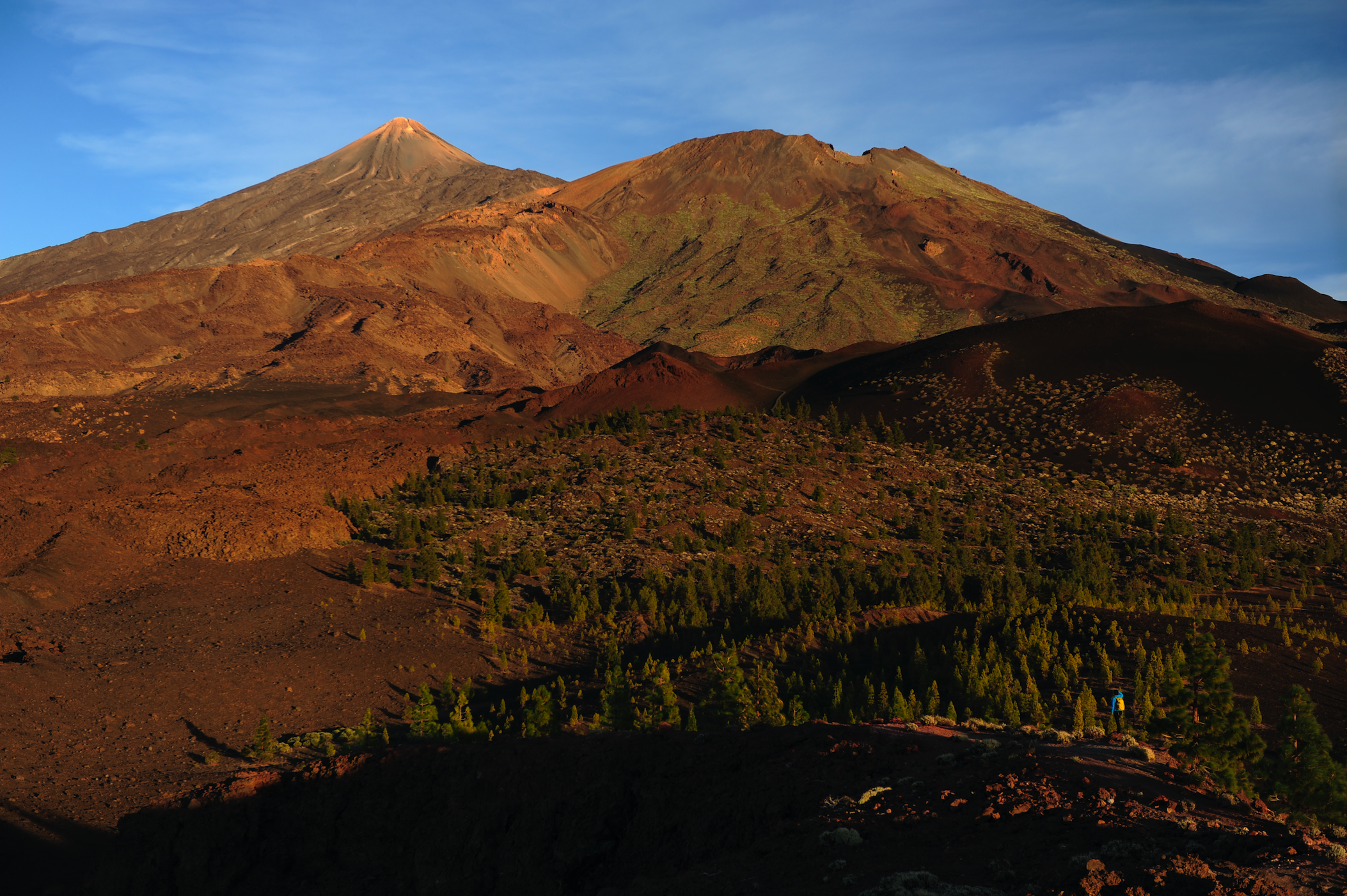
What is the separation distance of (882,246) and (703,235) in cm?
3105

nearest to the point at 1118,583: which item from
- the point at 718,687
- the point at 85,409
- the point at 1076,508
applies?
the point at 1076,508

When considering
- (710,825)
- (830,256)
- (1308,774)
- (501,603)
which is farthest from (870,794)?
(830,256)

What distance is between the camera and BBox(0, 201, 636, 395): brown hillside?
85.9m

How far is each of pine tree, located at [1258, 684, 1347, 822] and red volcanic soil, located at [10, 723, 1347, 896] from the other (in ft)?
4.64

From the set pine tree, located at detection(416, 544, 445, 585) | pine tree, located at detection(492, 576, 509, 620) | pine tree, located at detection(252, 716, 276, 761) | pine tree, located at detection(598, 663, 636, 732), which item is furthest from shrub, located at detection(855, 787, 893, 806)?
pine tree, located at detection(416, 544, 445, 585)

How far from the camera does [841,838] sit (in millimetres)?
9375

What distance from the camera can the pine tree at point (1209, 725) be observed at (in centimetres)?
1193

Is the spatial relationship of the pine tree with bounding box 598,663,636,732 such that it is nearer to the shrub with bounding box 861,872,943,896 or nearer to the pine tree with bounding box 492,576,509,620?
the shrub with bounding box 861,872,943,896

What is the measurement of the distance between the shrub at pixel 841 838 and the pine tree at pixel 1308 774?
5798 mm

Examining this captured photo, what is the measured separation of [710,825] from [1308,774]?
289 inches

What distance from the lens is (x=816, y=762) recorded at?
11281mm

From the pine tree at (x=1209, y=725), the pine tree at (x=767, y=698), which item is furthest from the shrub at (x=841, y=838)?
the pine tree at (x=767, y=698)

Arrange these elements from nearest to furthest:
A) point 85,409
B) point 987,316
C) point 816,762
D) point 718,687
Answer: point 816,762
point 718,687
point 85,409
point 987,316

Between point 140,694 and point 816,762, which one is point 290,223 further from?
point 816,762
